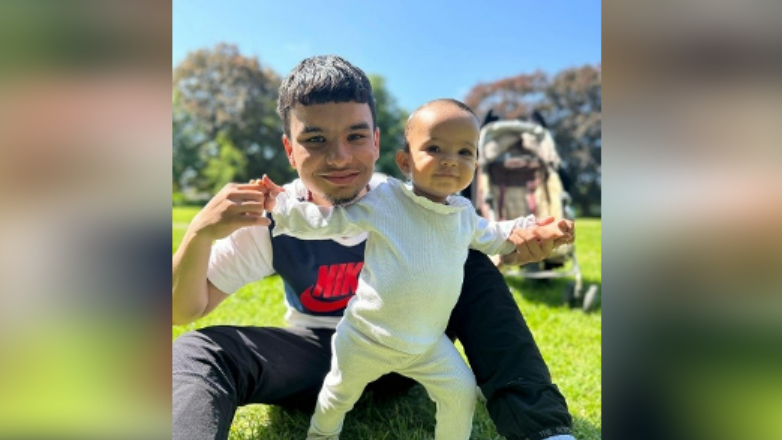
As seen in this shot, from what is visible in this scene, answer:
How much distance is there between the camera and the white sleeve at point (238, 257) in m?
1.76

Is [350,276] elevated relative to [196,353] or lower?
elevated

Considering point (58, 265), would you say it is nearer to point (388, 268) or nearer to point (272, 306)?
point (388, 268)

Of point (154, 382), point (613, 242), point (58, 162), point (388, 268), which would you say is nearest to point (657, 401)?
point (613, 242)

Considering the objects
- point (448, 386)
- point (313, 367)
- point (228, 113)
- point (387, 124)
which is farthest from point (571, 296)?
point (228, 113)

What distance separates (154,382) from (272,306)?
11.8ft

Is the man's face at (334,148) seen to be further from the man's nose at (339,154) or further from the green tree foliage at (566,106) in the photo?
the green tree foliage at (566,106)

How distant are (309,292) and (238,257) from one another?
278 mm

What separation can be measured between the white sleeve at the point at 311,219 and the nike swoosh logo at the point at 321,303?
525mm

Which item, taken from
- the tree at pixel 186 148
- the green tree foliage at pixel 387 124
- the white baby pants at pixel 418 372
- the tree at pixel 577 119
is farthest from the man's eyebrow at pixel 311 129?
the tree at pixel 186 148

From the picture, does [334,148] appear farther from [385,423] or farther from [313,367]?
[385,423]

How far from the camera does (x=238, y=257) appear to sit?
5.88 feet

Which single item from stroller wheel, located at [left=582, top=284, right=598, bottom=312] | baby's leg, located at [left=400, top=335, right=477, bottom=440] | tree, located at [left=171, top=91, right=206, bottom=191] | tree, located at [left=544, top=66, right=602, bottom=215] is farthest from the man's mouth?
tree, located at [left=171, top=91, right=206, bottom=191]

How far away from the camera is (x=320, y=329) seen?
6.40ft

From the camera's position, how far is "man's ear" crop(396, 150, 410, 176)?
157 centimetres
